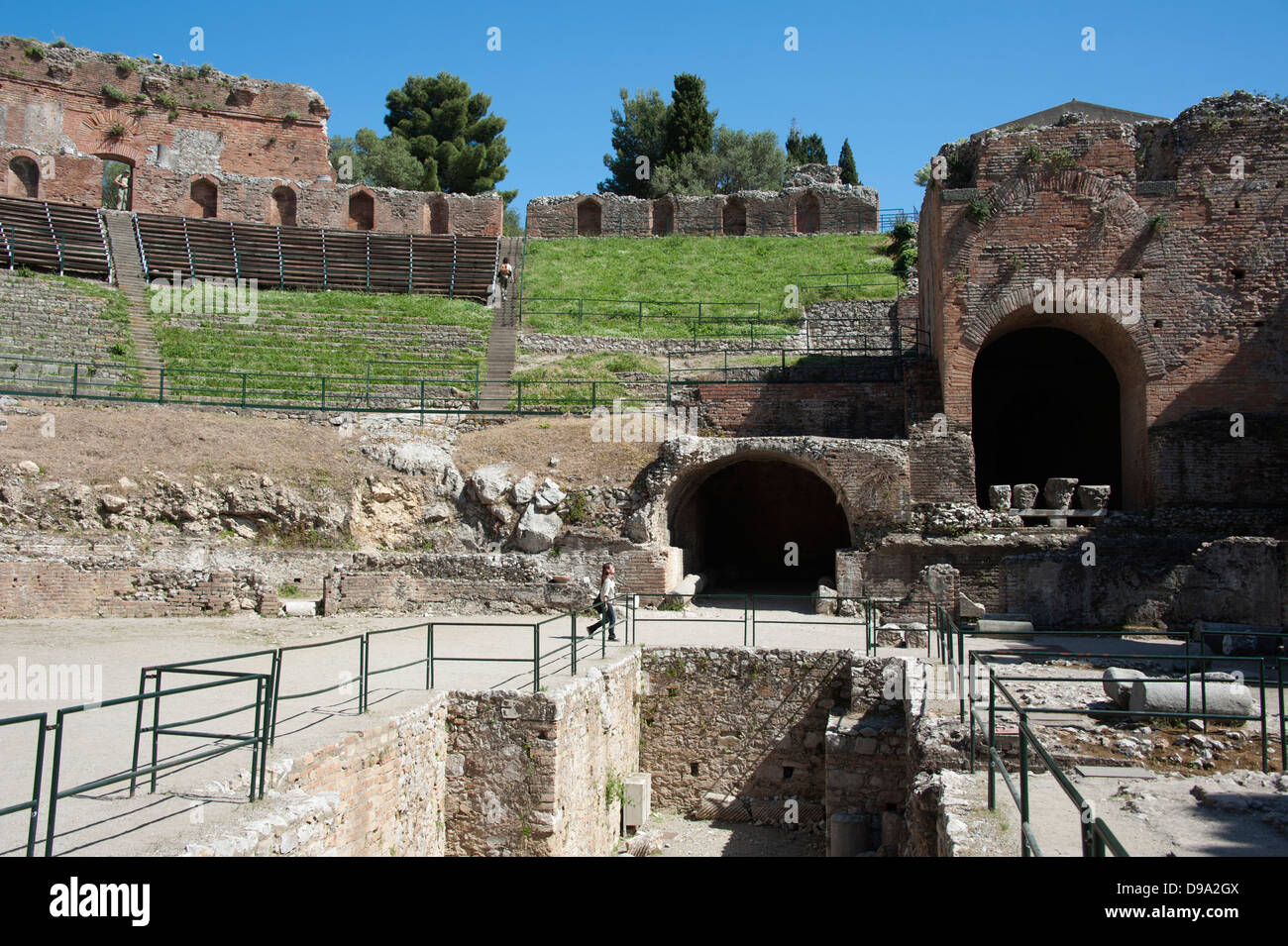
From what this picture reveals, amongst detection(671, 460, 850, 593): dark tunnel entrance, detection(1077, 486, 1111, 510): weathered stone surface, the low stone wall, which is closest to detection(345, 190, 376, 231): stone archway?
detection(671, 460, 850, 593): dark tunnel entrance

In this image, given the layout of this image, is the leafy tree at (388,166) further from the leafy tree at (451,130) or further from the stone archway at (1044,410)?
the stone archway at (1044,410)

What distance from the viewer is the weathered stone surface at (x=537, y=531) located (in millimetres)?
17141

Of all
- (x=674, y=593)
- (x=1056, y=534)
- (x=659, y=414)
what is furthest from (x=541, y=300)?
(x=1056, y=534)

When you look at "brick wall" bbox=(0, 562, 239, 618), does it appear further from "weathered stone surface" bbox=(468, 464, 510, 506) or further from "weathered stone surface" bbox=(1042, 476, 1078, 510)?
"weathered stone surface" bbox=(1042, 476, 1078, 510)

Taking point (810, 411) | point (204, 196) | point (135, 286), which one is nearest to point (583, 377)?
point (810, 411)

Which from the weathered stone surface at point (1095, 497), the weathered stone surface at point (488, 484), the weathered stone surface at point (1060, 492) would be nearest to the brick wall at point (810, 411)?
the weathered stone surface at point (1060, 492)

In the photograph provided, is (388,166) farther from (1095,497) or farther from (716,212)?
(1095,497)

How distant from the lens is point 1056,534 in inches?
640

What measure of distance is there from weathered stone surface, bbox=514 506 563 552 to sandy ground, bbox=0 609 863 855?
1.51m

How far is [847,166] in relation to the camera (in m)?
58.6

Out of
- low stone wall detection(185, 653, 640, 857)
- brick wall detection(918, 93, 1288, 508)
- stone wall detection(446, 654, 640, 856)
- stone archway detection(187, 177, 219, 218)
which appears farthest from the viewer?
stone archway detection(187, 177, 219, 218)

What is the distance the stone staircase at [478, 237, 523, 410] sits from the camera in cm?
2259

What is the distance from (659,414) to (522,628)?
7.02 m

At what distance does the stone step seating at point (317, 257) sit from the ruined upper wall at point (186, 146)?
13.9 feet
